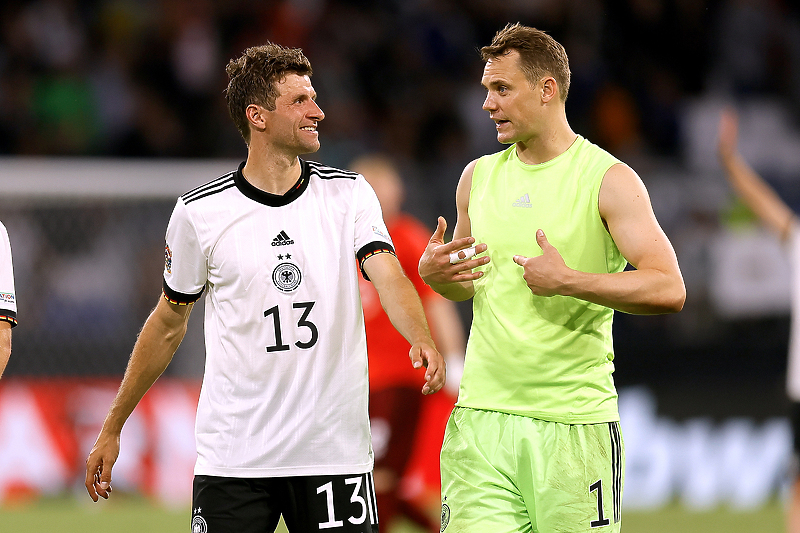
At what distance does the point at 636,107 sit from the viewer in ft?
44.3

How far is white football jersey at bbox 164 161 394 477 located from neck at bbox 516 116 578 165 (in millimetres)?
636

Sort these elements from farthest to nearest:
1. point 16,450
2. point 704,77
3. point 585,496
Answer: point 704,77
point 16,450
point 585,496

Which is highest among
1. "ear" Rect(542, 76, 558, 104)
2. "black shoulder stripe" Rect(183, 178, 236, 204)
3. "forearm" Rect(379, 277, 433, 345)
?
"ear" Rect(542, 76, 558, 104)

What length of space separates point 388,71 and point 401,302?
9.99 meters

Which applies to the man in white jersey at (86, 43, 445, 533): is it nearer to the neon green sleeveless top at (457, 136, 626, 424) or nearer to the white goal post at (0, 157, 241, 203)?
the neon green sleeveless top at (457, 136, 626, 424)

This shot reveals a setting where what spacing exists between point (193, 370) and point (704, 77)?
7341mm

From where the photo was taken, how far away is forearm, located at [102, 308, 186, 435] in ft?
14.5

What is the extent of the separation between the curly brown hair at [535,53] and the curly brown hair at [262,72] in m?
0.73

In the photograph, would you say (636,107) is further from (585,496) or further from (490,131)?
(585,496)

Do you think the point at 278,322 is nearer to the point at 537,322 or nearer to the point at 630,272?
the point at 537,322

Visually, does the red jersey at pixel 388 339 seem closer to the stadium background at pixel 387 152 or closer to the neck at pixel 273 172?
the neck at pixel 273 172

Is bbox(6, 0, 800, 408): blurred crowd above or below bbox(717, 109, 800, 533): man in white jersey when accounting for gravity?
above

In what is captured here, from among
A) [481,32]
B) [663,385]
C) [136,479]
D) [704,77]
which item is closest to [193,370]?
[136,479]

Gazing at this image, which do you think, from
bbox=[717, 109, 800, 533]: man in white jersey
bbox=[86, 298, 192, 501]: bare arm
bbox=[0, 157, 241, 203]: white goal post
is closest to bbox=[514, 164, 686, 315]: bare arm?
bbox=[86, 298, 192, 501]: bare arm
